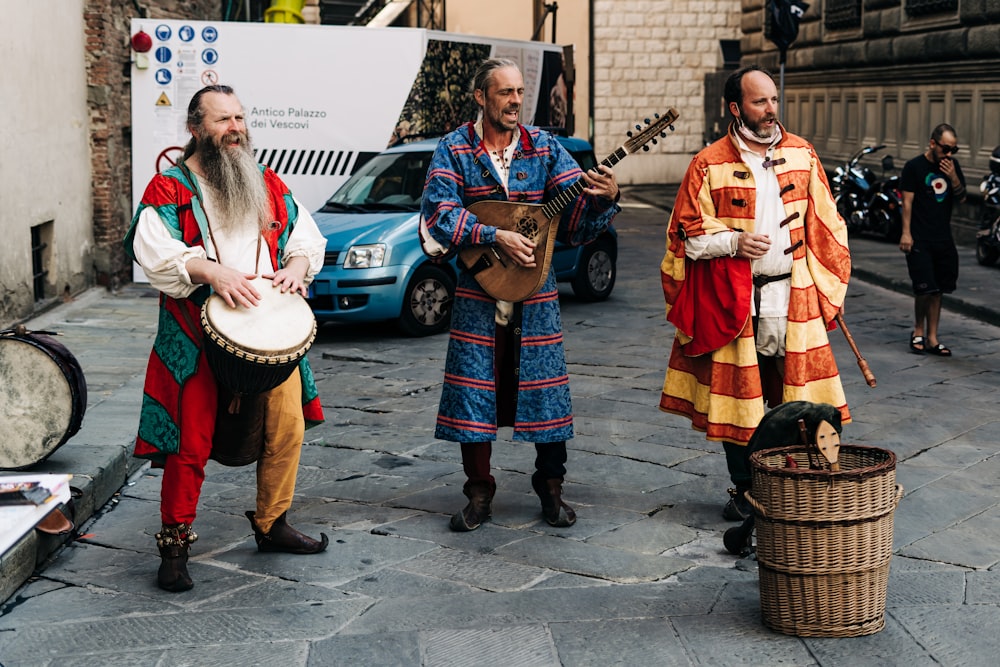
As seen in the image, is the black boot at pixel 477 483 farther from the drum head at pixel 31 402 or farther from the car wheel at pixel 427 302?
the car wheel at pixel 427 302

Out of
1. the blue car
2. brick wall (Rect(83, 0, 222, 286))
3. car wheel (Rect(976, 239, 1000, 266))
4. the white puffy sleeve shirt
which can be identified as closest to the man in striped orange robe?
the white puffy sleeve shirt

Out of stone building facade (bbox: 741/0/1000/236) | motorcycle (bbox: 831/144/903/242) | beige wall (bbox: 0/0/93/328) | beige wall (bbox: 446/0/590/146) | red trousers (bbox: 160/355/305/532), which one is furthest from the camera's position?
beige wall (bbox: 446/0/590/146)

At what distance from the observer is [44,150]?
11.2m

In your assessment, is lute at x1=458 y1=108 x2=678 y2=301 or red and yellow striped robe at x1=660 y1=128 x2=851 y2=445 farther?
lute at x1=458 y1=108 x2=678 y2=301

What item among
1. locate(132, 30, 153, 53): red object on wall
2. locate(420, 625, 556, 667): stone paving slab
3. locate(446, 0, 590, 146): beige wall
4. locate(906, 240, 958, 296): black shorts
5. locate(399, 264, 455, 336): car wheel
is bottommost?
locate(420, 625, 556, 667): stone paving slab

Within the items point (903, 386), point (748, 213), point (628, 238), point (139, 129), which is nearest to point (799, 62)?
point (628, 238)

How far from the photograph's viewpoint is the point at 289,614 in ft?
14.9

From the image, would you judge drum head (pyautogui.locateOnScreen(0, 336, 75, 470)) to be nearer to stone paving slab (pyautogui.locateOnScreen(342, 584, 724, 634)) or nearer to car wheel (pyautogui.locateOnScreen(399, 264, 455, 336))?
stone paving slab (pyautogui.locateOnScreen(342, 584, 724, 634))

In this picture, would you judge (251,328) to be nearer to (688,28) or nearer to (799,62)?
(799,62)

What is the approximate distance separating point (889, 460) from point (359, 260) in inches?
268

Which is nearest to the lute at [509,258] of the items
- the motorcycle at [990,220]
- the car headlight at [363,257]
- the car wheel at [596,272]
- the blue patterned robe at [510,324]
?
the blue patterned robe at [510,324]

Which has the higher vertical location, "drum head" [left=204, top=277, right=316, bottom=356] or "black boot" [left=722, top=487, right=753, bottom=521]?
"drum head" [left=204, top=277, right=316, bottom=356]

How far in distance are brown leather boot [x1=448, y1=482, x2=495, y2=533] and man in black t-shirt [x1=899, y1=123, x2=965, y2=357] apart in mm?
5236

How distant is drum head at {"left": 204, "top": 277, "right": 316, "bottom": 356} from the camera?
14.8 feet
